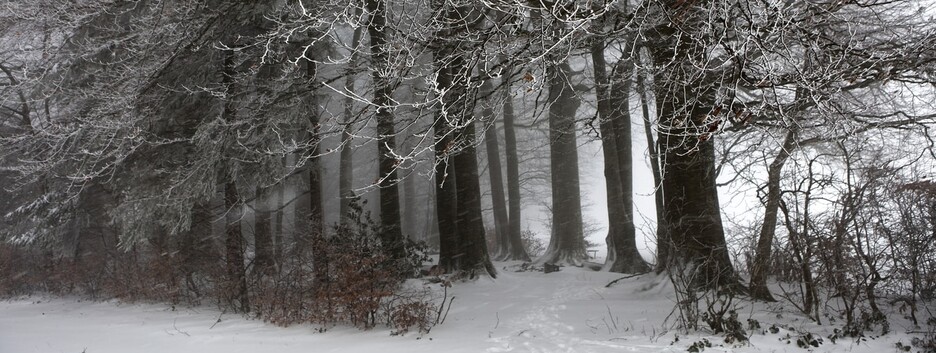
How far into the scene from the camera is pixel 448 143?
510 centimetres

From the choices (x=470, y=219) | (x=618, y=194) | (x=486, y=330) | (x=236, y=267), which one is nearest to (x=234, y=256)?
(x=236, y=267)

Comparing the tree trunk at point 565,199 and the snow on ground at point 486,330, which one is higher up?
the tree trunk at point 565,199

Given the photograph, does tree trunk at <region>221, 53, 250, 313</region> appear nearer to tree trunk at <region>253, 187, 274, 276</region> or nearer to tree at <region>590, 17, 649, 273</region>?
tree trunk at <region>253, 187, 274, 276</region>

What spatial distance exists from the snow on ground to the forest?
12.1 inches

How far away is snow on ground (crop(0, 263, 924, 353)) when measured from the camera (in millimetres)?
5965

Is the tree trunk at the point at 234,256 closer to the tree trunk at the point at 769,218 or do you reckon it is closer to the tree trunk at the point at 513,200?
the tree trunk at the point at 769,218

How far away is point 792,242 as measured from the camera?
20.0ft

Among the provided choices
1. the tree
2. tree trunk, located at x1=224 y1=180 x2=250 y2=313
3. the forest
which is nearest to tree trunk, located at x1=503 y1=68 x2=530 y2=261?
the forest

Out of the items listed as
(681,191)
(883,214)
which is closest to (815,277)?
(883,214)

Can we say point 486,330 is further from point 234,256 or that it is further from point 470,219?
point 234,256

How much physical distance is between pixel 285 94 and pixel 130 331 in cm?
418

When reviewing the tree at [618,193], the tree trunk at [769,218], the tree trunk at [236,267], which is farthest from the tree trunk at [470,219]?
the tree trunk at [769,218]

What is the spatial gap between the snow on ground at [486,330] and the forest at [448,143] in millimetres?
307

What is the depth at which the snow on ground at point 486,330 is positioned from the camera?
5.96m
